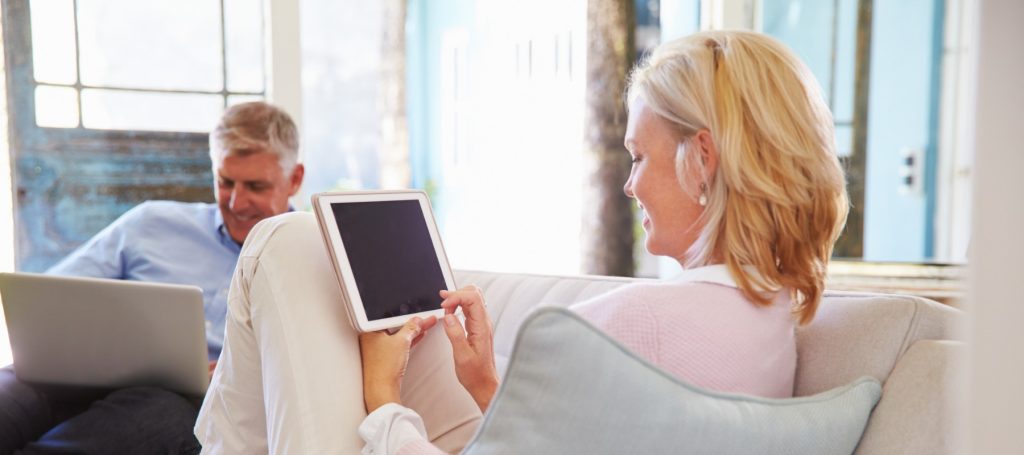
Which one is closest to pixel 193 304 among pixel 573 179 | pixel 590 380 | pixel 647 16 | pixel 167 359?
pixel 167 359

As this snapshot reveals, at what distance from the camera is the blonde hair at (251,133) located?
2146 mm

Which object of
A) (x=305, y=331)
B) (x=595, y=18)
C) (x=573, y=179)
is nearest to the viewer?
(x=305, y=331)

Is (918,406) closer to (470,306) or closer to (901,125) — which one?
(470,306)

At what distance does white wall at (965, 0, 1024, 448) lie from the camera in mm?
349

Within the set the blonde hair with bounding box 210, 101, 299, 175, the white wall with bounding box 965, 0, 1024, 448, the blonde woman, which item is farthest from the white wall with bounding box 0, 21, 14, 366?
the white wall with bounding box 965, 0, 1024, 448

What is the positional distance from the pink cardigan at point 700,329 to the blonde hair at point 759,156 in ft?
0.11

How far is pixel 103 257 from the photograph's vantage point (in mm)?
2117

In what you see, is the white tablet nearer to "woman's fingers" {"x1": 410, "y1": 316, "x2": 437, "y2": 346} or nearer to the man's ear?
"woman's fingers" {"x1": 410, "y1": 316, "x2": 437, "y2": 346}

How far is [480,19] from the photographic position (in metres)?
5.75

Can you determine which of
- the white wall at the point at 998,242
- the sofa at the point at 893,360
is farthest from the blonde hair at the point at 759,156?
the white wall at the point at 998,242

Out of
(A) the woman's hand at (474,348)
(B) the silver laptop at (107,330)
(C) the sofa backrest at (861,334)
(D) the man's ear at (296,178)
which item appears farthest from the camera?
(D) the man's ear at (296,178)

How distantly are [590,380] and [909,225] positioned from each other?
390 cm

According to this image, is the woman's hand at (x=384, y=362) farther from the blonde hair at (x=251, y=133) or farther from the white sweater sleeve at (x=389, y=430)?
the blonde hair at (x=251, y=133)

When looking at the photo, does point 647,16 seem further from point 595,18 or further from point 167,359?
point 167,359
